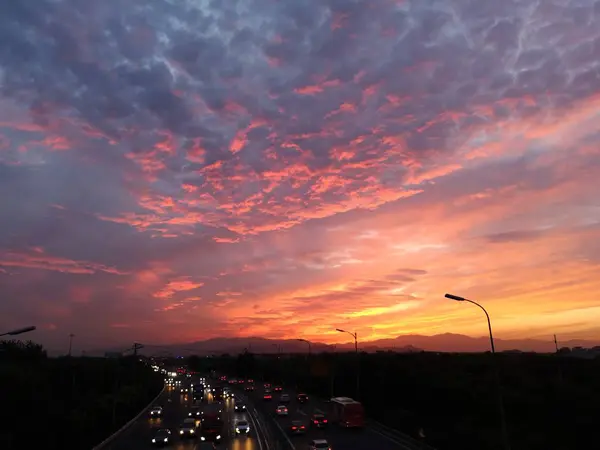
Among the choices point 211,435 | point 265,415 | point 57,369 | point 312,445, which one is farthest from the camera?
point 57,369

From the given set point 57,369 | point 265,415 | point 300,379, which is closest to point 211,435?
point 265,415

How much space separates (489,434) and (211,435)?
84.6 ft

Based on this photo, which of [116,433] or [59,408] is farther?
[59,408]

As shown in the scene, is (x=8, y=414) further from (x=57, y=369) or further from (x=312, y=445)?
(x=57, y=369)

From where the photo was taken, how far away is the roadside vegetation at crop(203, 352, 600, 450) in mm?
46369

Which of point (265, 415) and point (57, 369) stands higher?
point (57, 369)

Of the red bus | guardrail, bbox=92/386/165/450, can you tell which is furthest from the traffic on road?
the red bus

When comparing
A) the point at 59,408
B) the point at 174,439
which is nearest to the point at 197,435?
the point at 174,439

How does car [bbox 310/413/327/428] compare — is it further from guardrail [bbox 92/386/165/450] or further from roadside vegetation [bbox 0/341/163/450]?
roadside vegetation [bbox 0/341/163/450]

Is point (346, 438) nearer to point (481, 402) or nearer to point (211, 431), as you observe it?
point (211, 431)

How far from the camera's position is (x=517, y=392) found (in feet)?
237

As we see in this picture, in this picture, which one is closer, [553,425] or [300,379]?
[553,425]

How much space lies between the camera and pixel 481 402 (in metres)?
66.9

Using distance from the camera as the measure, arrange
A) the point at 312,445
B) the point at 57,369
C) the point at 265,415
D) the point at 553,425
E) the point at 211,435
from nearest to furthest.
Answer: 1. the point at 312,445
2. the point at 211,435
3. the point at 553,425
4. the point at 265,415
5. the point at 57,369
